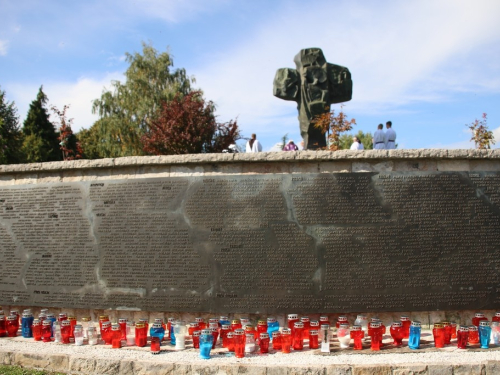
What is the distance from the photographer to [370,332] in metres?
5.54

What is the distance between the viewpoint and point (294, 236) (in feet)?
21.2

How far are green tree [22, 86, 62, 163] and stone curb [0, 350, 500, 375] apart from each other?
24.4m

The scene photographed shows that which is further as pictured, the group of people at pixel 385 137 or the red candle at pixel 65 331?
the group of people at pixel 385 137

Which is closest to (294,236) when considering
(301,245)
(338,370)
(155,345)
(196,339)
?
(301,245)

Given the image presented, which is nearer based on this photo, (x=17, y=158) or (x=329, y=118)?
(x=329, y=118)

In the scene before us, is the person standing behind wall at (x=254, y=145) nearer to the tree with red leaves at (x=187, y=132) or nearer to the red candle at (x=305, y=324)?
the tree with red leaves at (x=187, y=132)

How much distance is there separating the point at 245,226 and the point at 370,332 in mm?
2228

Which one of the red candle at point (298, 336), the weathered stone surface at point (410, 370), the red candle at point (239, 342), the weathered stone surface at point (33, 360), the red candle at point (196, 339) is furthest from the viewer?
the red candle at point (196, 339)

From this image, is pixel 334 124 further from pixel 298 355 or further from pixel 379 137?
pixel 298 355

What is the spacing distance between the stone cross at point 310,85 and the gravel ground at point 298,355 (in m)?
7.14

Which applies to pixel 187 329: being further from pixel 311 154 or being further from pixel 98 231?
pixel 311 154

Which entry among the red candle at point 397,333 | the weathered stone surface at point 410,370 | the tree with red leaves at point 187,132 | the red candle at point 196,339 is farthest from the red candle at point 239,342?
the tree with red leaves at point 187,132

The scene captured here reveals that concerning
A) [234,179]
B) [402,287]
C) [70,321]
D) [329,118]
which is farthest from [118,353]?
[329,118]

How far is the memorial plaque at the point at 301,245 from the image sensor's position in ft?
21.0
